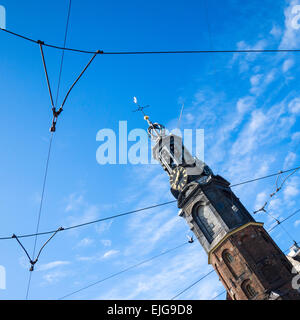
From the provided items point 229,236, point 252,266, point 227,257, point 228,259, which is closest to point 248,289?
point 252,266

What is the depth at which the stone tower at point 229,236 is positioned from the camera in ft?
73.4

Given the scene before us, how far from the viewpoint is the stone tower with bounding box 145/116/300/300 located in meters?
22.4

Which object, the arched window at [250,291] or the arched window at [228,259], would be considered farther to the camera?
the arched window at [228,259]

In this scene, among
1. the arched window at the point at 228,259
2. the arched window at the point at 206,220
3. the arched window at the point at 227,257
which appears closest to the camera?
the arched window at the point at 228,259

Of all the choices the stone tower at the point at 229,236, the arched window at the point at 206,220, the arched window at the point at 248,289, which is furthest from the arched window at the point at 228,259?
the arched window at the point at 206,220

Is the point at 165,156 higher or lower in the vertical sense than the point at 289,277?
higher

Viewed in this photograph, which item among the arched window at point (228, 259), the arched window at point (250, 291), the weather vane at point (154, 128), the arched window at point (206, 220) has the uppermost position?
the weather vane at point (154, 128)

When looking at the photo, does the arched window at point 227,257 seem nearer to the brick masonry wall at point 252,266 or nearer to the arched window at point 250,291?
the brick masonry wall at point 252,266

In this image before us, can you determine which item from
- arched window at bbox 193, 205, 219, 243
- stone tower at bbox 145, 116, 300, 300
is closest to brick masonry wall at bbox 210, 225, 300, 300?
stone tower at bbox 145, 116, 300, 300

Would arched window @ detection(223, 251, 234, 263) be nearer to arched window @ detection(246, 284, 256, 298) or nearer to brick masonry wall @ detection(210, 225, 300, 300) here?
brick masonry wall @ detection(210, 225, 300, 300)
